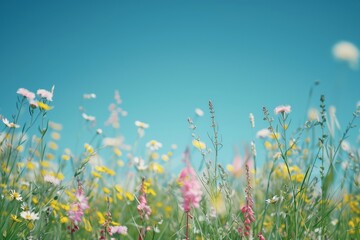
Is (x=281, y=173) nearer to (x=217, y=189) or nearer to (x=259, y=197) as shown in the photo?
(x=259, y=197)

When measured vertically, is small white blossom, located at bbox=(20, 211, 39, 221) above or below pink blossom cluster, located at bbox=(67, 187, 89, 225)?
below

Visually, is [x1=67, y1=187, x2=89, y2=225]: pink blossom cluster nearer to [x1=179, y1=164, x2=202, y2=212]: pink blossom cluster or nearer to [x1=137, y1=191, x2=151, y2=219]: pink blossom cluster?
[x1=137, y1=191, x2=151, y2=219]: pink blossom cluster

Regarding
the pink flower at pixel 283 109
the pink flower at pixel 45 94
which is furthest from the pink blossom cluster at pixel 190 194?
the pink flower at pixel 45 94

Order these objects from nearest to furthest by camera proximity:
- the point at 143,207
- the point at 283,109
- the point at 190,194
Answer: the point at 190,194, the point at 143,207, the point at 283,109

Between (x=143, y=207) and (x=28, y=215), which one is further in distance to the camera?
(x=28, y=215)

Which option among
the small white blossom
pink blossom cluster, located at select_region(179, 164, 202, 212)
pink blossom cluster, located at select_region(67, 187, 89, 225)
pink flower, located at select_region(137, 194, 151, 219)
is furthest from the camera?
pink blossom cluster, located at select_region(67, 187, 89, 225)

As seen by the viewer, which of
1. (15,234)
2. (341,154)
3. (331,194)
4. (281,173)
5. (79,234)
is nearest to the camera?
(15,234)

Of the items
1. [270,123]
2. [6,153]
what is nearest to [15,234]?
[6,153]

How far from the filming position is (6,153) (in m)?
2.86

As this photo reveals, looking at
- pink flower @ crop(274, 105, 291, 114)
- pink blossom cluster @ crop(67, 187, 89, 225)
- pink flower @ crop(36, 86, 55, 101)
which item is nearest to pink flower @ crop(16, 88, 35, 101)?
pink flower @ crop(36, 86, 55, 101)

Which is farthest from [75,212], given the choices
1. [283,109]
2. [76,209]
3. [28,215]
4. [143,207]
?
[283,109]

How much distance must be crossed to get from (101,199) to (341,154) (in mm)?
3048

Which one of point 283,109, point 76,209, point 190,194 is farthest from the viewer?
point 76,209

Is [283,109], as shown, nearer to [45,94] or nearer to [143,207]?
[143,207]
